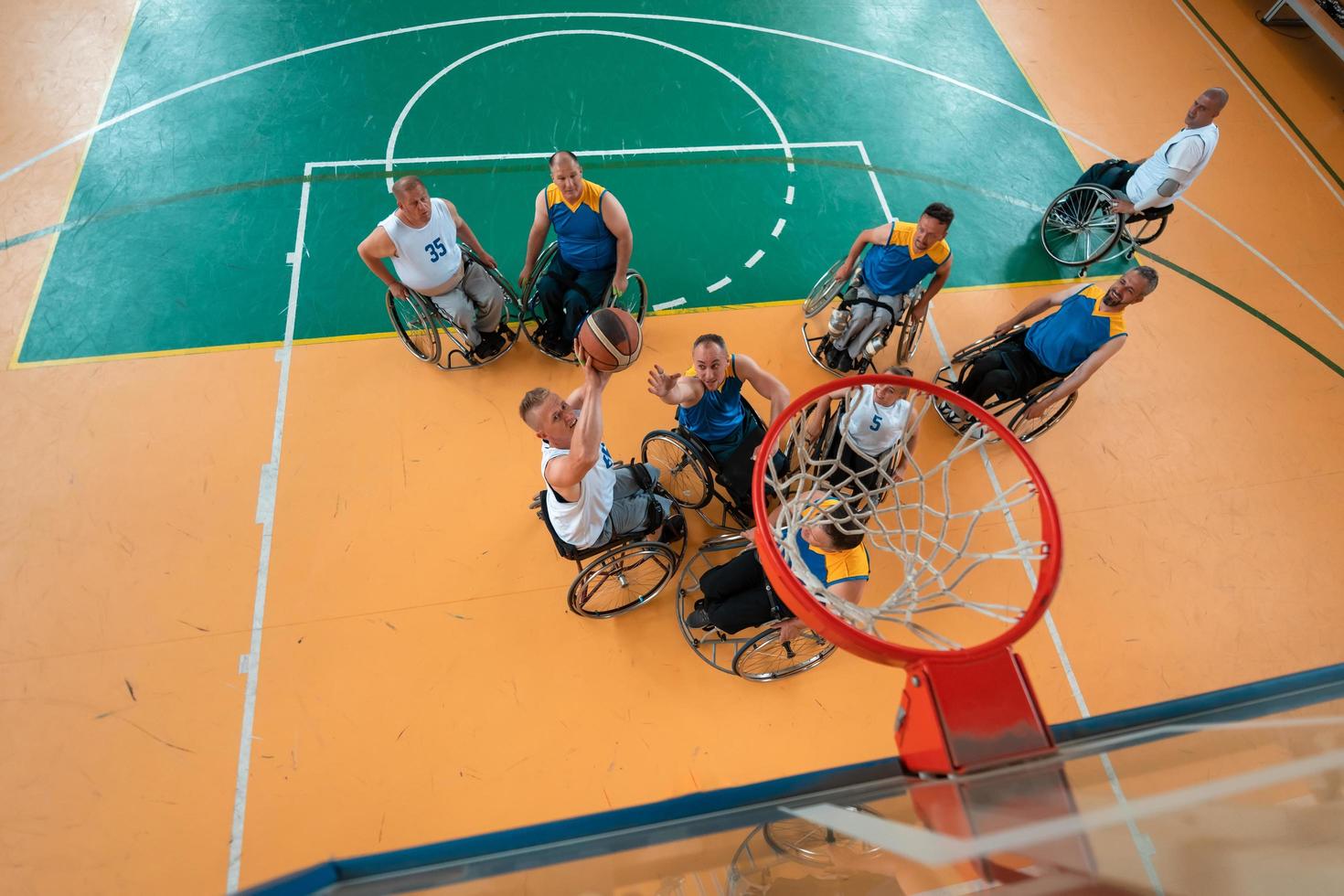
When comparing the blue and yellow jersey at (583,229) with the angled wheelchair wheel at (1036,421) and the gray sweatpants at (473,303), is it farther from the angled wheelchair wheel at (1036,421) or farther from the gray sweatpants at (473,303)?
the angled wheelchair wheel at (1036,421)

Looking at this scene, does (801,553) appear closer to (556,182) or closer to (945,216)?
(945,216)

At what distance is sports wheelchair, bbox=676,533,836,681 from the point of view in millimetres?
4270

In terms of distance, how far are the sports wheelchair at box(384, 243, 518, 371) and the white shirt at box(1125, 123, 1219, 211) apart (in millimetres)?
5141

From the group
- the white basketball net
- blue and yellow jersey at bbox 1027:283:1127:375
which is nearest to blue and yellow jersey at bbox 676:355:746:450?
the white basketball net

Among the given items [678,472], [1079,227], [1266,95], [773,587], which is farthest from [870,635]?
[1266,95]

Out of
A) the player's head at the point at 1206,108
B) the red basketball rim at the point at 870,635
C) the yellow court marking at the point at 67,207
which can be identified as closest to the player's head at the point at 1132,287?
the player's head at the point at 1206,108

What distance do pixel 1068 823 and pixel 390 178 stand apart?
261 inches

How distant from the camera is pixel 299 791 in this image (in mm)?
4000

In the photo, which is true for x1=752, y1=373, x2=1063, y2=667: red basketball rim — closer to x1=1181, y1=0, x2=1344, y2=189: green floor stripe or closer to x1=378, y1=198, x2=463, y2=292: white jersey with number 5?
x1=378, y1=198, x2=463, y2=292: white jersey with number 5

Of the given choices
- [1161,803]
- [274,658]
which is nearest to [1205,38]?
[1161,803]

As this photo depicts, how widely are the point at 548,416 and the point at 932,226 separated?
2.98m

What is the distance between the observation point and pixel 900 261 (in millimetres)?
5145

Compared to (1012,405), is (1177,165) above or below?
above

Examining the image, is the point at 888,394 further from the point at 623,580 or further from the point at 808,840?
Answer: the point at 808,840
